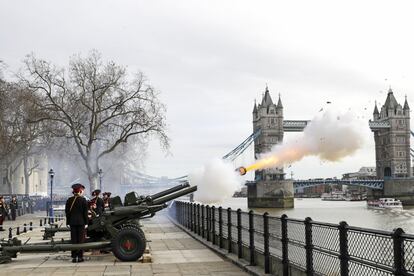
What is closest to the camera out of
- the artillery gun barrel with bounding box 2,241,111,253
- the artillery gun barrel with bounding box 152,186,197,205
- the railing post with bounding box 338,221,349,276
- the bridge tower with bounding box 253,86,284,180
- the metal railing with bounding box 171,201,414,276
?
the metal railing with bounding box 171,201,414,276

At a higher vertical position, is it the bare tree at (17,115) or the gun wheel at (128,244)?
the bare tree at (17,115)

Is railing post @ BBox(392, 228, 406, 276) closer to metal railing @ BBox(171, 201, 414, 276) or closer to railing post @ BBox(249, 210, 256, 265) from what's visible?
metal railing @ BBox(171, 201, 414, 276)

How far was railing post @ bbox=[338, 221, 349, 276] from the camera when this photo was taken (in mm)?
8031

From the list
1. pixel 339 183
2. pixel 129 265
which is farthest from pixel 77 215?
pixel 339 183

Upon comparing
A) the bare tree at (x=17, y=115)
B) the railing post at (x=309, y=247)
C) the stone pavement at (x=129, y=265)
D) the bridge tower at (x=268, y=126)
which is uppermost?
the bridge tower at (x=268, y=126)

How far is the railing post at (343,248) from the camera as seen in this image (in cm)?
803

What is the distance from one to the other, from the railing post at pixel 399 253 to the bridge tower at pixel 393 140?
454 ft

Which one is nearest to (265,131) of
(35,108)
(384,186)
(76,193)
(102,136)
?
(384,186)

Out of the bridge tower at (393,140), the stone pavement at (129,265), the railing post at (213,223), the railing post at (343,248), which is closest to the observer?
the railing post at (343,248)

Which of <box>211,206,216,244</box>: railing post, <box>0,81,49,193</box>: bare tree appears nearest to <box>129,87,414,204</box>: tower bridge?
<box>0,81,49,193</box>: bare tree

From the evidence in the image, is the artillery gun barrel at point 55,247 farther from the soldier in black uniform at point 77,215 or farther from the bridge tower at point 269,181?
the bridge tower at point 269,181

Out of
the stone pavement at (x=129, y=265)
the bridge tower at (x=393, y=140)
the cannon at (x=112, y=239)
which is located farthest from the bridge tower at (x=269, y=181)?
the cannon at (x=112, y=239)

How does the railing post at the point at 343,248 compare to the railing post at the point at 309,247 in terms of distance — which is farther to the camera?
the railing post at the point at 309,247

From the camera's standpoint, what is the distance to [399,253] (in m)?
6.49
